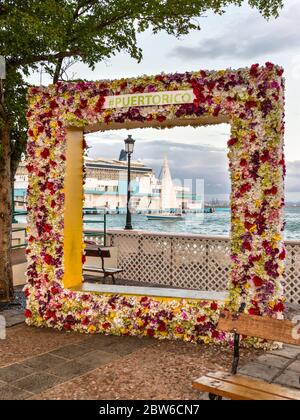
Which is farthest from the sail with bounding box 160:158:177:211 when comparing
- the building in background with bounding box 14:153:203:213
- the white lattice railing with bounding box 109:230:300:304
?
the white lattice railing with bounding box 109:230:300:304

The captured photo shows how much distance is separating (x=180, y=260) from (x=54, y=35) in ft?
20.9

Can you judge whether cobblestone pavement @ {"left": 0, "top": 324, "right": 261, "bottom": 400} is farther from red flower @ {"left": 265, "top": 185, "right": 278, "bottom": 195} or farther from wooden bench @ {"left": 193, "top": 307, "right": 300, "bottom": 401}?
red flower @ {"left": 265, "top": 185, "right": 278, "bottom": 195}

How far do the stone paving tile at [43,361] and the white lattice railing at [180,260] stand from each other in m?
6.37

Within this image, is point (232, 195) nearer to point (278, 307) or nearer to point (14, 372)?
point (278, 307)

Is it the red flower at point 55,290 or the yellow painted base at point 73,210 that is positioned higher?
the yellow painted base at point 73,210

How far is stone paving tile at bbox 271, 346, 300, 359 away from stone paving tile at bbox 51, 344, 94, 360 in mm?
2641

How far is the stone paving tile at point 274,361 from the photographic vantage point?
19.6ft

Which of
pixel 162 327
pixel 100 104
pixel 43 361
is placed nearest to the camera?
pixel 43 361

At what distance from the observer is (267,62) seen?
6617 millimetres

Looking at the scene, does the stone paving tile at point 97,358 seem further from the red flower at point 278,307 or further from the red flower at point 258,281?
the red flower at point 278,307

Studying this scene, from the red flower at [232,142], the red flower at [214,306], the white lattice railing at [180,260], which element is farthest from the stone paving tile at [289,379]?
the white lattice railing at [180,260]

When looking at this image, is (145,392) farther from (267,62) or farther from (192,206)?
(192,206)

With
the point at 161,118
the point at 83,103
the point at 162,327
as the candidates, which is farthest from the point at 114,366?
the point at 83,103

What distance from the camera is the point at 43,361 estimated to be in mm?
6129
